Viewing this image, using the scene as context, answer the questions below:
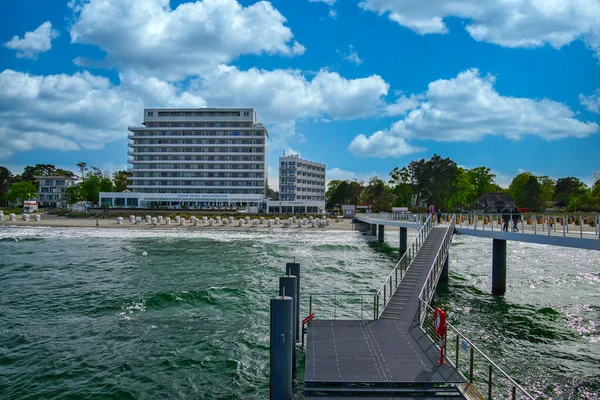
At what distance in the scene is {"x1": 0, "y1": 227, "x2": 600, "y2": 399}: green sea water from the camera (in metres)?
13.6

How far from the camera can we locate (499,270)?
2644 centimetres

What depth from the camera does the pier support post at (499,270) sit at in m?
26.1

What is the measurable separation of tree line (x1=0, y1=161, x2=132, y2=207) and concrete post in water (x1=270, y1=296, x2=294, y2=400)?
4888 inches

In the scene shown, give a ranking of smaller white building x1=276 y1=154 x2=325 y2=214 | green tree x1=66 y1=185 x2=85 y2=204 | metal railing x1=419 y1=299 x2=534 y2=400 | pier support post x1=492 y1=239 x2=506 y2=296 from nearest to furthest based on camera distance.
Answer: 1. metal railing x1=419 y1=299 x2=534 y2=400
2. pier support post x1=492 y1=239 x2=506 y2=296
3. smaller white building x1=276 y1=154 x2=325 y2=214
4. green tree x1=66 y1=185 x2=85 y2=204

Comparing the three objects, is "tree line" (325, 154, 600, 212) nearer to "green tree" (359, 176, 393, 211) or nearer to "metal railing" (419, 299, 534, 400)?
"green tree" (359, 176, 393, 211)

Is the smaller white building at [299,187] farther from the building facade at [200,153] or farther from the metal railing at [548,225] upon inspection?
the metal railing at [548,225]

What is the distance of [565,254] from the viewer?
46.2 m

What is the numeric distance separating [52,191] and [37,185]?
21.1 ft

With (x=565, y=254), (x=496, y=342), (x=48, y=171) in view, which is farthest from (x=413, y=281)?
(x=48, y=171)

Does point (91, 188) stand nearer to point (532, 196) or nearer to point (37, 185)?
point (37, 185)

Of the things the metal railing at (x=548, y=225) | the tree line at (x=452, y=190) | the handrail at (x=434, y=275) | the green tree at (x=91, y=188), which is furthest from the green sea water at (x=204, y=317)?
the green tree at (x=91, y=188)

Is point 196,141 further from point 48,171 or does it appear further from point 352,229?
point 48,171

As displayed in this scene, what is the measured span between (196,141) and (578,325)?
372ft

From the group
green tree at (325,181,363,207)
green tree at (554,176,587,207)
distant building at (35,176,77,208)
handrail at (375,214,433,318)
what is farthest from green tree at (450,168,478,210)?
distant building at (35,176,77,208)
